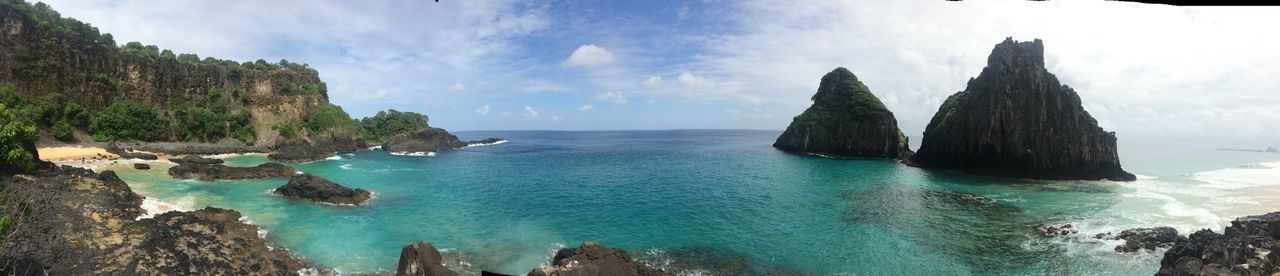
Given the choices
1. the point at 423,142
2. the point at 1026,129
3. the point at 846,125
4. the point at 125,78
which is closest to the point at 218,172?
the point at 125,78

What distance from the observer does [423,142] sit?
97.1 metres

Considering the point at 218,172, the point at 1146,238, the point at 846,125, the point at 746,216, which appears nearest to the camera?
the point at 1146,238

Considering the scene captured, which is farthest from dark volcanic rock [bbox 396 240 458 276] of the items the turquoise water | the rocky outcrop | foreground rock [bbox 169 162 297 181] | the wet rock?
foreground rock [bbox 169 162 297 181]

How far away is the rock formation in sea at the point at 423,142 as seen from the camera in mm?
90938

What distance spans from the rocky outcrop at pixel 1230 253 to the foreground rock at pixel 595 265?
19.9 metres

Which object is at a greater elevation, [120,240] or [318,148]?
[318,148]

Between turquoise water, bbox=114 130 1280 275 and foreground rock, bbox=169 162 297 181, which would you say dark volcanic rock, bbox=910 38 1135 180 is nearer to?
turquoise water, bbox=114 130 1280 275

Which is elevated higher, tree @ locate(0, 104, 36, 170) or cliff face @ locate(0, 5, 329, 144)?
cliff face @ locate(0, 5, 329, 144)

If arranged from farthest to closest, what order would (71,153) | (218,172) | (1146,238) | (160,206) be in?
(71,153) < (218,172) < (160,206) < (1146,238)

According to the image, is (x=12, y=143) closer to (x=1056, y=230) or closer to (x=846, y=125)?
(x=1056, y=230)

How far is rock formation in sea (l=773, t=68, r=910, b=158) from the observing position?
81.1 meters

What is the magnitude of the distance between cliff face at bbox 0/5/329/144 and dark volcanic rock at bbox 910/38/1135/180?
96874 mm

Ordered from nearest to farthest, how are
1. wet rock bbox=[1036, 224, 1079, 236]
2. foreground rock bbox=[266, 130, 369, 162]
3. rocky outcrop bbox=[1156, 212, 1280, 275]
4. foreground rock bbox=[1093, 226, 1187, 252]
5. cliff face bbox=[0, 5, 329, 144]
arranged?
rocky outcrop bbox=[1156, 212, 1280, 275] < foreground rock bbox=[1093, 226, 1187, 252] < wet rock bbox=[1036, 224, 1079, 236] < cliff face bbox=[0, 5, 329, 144] < foreground rock bbox=[266, 130, 369, 162]

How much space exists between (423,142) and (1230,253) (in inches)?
3956
